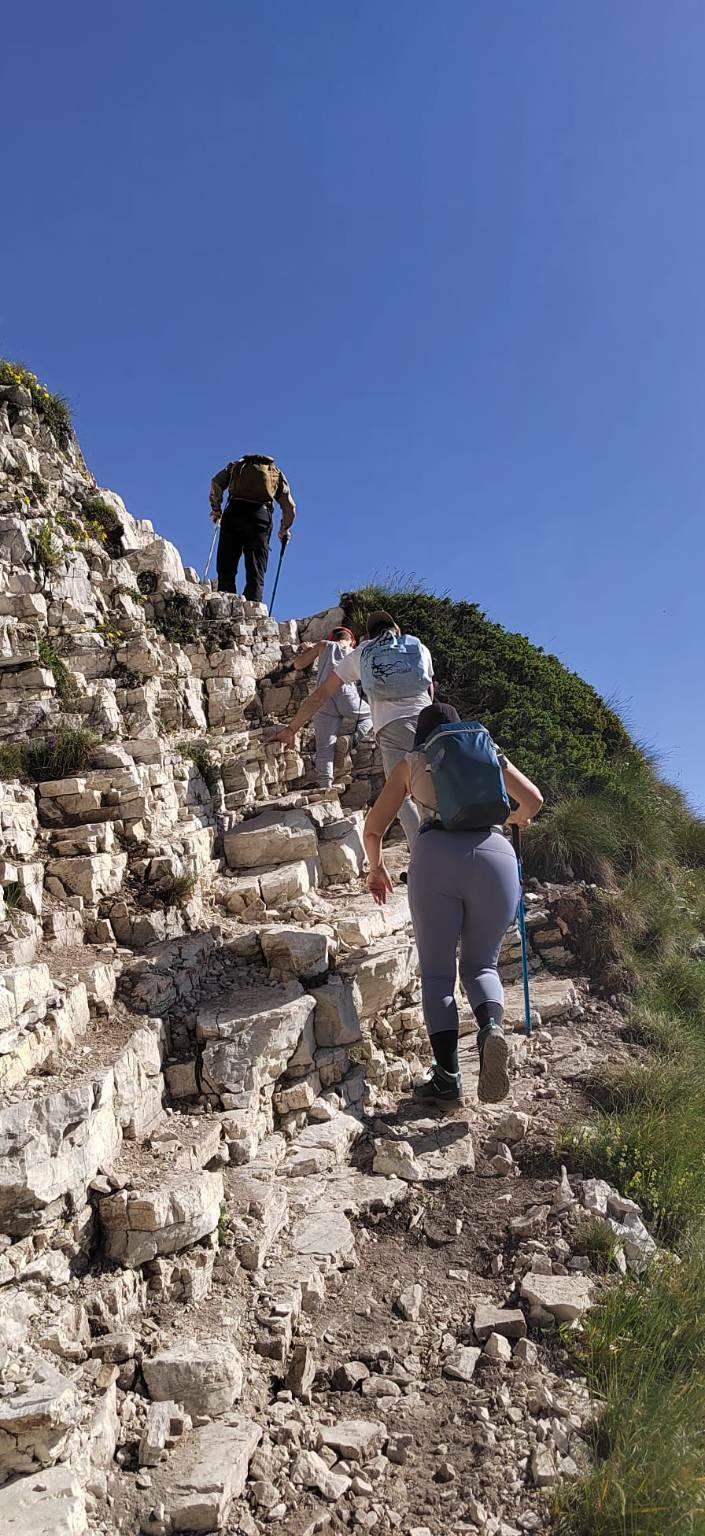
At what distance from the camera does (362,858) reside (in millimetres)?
8141

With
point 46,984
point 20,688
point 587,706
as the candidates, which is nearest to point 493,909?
point 46,984

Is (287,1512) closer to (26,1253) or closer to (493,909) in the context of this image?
(26,1253)

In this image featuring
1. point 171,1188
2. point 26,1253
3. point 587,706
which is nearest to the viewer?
point 26,1253

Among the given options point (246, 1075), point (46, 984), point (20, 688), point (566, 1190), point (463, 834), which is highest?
point (20, 688)

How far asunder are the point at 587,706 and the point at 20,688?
6949 millimetres

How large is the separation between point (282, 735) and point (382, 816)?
3724 millimetres

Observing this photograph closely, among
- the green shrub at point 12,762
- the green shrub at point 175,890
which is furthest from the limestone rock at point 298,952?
the green shrub at point 12,762

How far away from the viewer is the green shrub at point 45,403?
1038 cm

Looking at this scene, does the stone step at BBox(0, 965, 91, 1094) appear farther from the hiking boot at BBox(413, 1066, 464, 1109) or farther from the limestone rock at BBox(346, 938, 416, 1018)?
the hiking boot at BBox(413, 1066, 464, 1109)

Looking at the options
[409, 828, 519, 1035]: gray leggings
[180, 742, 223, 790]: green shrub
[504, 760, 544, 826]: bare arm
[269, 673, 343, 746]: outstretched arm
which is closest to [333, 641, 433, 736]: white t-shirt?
[269, 673, 343, 746]: outstretched arm

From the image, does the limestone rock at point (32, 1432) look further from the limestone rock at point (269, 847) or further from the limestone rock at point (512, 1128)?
the limestone rock at point (269, 847)

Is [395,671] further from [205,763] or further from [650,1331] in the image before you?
[650,1331]

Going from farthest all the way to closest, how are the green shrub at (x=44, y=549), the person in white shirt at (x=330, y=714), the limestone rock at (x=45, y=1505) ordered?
the person in white shirt at (x=330, y=714), the green shrub at (x=44, y=549), the limestone rock at (x=45, y=1505)

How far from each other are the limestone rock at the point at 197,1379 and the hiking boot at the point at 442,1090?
2.17 m
